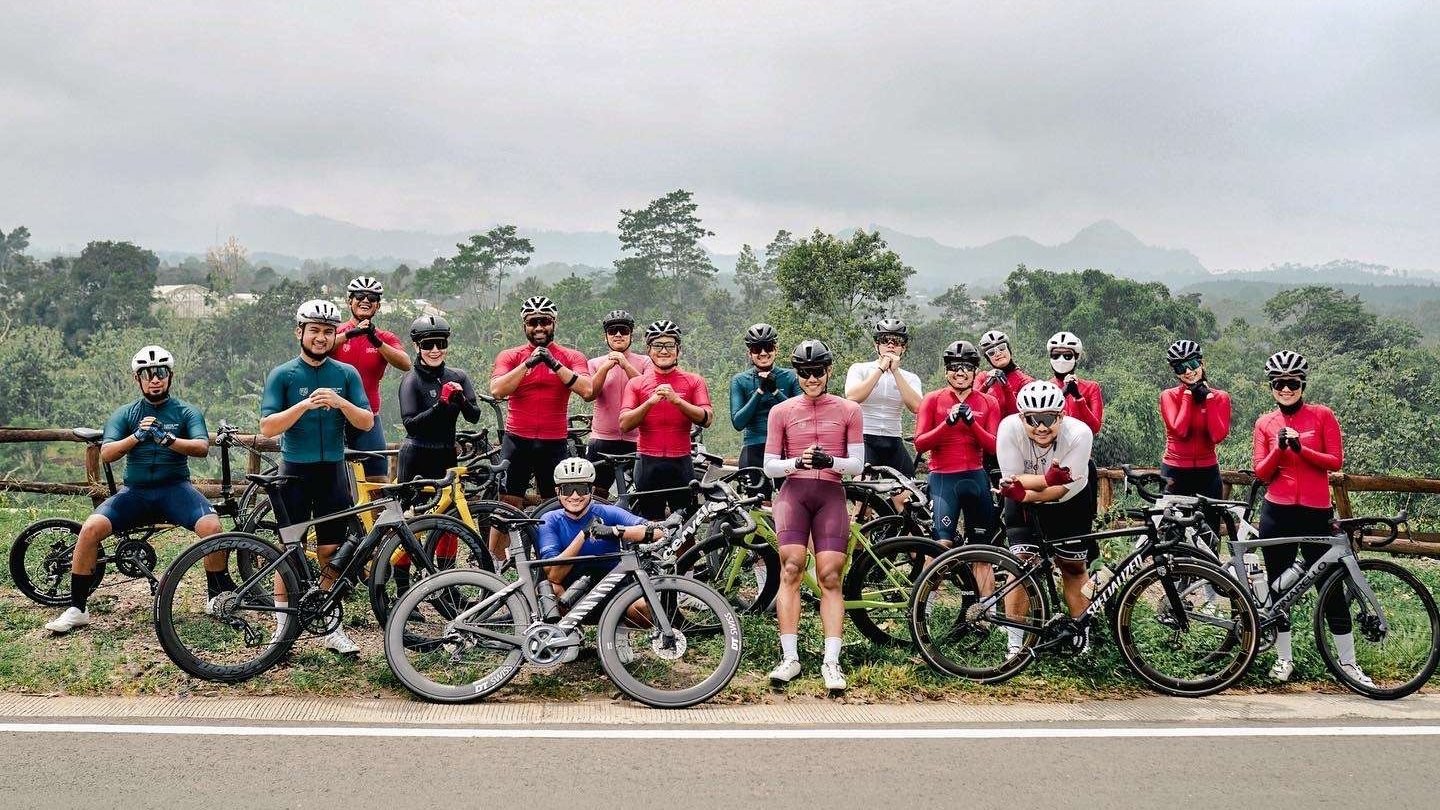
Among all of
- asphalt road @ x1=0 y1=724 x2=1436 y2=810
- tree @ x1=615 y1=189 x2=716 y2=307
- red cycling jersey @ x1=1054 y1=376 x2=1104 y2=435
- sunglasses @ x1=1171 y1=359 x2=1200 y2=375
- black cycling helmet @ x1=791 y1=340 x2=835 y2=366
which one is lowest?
asphalt road @ x1=0 y1=724 x2=1436 y2=810

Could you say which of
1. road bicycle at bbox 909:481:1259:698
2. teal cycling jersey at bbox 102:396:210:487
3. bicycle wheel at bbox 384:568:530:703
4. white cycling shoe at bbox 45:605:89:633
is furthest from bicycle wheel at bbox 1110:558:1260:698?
white cycling shoe at bbox 45:605:89:633

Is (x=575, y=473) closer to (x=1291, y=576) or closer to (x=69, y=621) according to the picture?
(x=69, y=621)

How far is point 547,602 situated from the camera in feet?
20.4

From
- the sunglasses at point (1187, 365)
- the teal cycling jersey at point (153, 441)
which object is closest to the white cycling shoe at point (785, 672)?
the teal cycling jersey at point (153, 441)

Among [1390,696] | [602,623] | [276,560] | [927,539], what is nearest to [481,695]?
[602,623]

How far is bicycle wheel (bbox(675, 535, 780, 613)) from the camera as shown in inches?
287

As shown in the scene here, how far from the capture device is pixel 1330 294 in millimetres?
76562

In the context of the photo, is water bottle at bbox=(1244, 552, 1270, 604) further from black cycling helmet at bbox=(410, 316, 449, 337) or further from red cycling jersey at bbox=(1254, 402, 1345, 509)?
black cycling helmet at bbox=(410, 316, 449, 337)

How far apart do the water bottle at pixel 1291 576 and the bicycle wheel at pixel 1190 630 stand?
17.5 inches

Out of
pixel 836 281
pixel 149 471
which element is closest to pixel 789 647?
pixel 149 471

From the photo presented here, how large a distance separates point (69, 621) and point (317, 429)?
82.8 inches

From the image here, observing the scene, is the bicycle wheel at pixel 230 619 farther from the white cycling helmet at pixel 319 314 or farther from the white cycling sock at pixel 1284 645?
the white cycling sock at pixel 1284 645

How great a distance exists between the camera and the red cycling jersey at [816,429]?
6.50m

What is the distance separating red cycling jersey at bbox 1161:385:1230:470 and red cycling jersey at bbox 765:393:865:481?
305 cm
